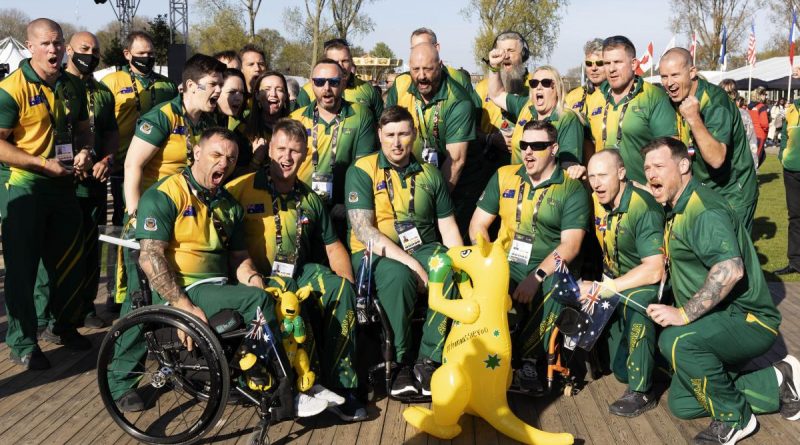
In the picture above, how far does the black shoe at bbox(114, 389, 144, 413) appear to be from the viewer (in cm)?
419

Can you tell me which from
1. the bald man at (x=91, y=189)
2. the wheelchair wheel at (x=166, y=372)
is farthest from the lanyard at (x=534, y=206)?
the bald man at (x=91, y=189)

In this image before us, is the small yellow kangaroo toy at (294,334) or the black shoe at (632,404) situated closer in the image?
the small yellow kangaroo toy at (294,334)

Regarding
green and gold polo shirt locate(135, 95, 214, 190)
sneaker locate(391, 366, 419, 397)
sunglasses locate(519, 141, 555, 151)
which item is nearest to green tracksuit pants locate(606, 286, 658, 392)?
sunglasses locate(519, 141, 555, 151)

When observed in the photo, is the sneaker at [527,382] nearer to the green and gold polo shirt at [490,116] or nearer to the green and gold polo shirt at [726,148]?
the green and gold polo shirt at [726,148]

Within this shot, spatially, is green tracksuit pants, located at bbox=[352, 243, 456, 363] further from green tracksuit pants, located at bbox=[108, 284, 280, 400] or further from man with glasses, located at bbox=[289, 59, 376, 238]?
man with glasses, located at bbox=[289, 59, 376, 238]

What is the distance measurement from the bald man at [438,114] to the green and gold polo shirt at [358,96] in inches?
20.5

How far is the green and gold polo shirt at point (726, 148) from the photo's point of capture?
217 inches

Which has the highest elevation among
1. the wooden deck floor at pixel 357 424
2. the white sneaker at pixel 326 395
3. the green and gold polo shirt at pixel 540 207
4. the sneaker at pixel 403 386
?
the green and gold polo shirt at pixel 540 207

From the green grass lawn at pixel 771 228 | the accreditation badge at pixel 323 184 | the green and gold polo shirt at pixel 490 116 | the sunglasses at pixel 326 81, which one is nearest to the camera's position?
the accreditation badge at pixel 323 184

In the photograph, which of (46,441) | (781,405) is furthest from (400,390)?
(781,405)

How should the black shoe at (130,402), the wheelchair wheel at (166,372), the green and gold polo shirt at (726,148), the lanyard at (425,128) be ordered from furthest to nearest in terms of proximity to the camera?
the lanyard at (425,128) < the green and gold polo shirt at (726,148) < the black shoe at (130,402) < the wheelchair wheel at (166,372)

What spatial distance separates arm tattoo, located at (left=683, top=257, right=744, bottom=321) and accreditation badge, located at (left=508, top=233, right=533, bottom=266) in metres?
1.14

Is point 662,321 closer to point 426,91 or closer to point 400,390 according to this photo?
point 400,390

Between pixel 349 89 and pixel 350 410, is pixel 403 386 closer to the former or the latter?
pixel 350 410
